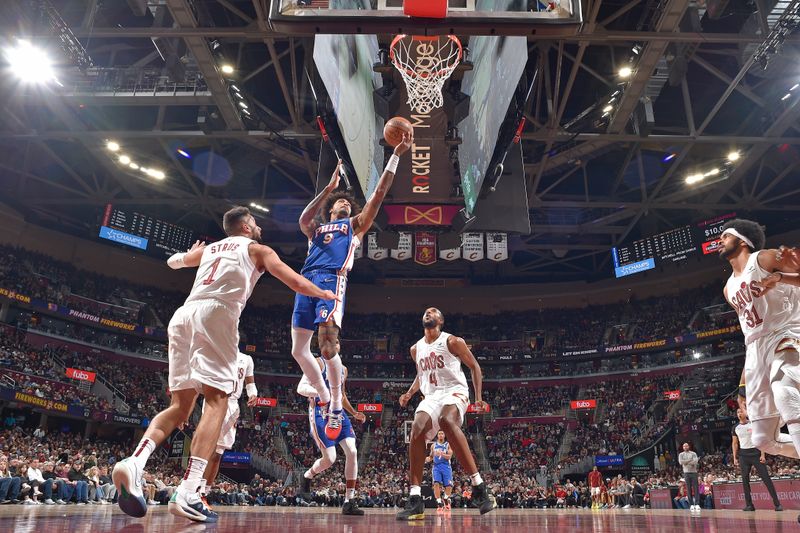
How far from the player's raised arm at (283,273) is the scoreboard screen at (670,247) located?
23.0m

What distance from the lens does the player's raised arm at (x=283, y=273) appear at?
392 cm

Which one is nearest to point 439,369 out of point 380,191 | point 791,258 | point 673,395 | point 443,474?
point 380,191

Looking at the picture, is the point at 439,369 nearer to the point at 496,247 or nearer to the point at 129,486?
the point at 129,486

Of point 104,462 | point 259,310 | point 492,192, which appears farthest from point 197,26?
point 259,310

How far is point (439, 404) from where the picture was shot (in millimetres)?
6020

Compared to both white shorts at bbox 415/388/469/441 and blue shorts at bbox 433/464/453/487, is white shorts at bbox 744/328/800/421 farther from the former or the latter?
blue shorts at bbox 433/464/453/487

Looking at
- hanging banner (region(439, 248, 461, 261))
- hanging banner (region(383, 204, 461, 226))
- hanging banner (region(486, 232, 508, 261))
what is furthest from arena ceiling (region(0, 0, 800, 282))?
hanging banner (region(439, 248, 461, 261))

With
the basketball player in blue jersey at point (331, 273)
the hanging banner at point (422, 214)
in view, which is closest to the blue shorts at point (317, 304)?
the basketball player in blue jersey at point (331, 273)

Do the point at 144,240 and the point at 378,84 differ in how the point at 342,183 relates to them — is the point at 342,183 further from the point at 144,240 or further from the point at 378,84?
the point at 144,240

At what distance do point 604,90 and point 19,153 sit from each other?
23604 mm

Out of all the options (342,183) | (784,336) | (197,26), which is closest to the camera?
(784,336)

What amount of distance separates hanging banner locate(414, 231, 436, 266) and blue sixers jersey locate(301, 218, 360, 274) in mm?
12954

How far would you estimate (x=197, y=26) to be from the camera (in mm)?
13875

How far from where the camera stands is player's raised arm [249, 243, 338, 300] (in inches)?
154
